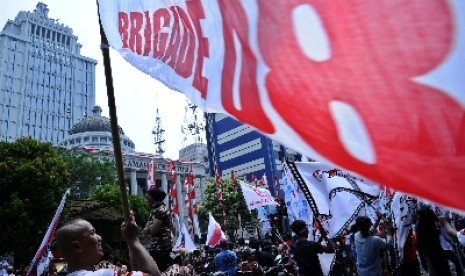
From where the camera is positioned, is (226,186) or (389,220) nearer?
(389,220)

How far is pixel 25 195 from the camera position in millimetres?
23172

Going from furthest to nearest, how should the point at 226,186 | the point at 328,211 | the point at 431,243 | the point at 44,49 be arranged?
the point at 44,49 < the point at 226,186 < the point at 328,211 < the point at 431,243

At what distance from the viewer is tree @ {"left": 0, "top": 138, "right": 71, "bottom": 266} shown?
2194 cm

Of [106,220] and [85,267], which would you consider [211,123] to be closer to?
[106,220]

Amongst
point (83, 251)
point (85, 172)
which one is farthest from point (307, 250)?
point (85, 172)

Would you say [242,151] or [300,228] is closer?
[300,228]

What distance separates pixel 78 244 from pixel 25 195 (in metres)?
23.0

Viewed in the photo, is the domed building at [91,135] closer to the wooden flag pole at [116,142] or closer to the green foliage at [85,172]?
the green foliage at [85,172]

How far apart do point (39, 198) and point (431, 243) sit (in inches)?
840

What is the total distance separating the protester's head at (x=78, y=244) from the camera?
8.38ft

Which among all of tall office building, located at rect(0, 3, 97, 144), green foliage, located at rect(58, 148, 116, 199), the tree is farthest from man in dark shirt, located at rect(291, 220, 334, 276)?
tall office building, located at rect(0, 3, 97, 144)

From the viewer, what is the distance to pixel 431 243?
6332mm

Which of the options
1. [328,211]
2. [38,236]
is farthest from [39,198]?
[328,211]

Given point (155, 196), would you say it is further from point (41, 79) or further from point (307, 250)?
point (41, 79)
